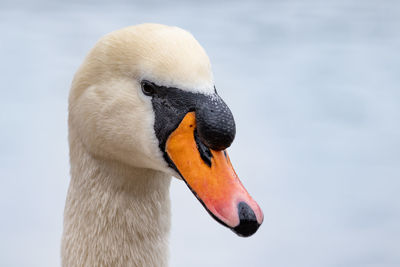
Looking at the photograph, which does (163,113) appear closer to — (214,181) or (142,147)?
(142,147)

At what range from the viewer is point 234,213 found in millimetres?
1442

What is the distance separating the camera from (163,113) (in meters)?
1.58

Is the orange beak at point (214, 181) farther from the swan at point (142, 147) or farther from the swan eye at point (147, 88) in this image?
the swan eye at point (147, 88)

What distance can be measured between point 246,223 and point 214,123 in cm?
22

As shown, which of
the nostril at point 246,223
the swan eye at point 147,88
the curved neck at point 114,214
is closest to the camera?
the nostril at point 246,223

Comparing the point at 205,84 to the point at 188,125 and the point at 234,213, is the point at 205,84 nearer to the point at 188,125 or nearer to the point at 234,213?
the point at 188,125

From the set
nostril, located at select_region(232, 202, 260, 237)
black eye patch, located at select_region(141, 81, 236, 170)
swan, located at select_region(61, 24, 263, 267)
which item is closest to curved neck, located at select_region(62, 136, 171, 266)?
swan, located at select_region(61, 24, 263, 267)

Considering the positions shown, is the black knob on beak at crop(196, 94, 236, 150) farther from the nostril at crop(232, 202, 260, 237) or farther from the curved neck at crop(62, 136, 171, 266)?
the curved neck at crop(62, 136, 171, 266)

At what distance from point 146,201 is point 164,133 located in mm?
295

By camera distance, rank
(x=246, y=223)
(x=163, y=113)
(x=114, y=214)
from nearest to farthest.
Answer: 1. (x=246, y=223)
2. (x=163, y=113)
3. (x=114, y=214)

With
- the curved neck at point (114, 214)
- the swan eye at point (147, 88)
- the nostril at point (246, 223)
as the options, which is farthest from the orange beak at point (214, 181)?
the curved neck at point (114, 214)

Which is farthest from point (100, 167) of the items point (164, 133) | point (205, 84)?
point (205, 84)

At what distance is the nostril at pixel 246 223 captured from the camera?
1.43 m

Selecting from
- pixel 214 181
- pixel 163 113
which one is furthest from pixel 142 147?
pixel 214 181
